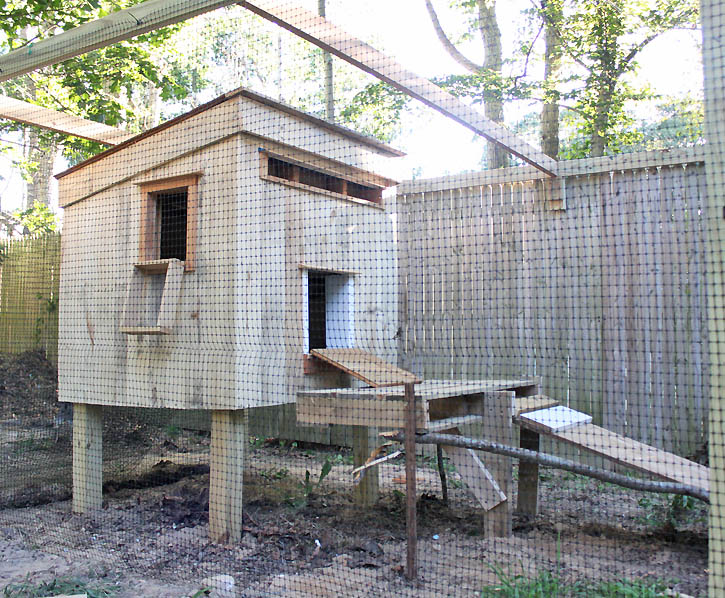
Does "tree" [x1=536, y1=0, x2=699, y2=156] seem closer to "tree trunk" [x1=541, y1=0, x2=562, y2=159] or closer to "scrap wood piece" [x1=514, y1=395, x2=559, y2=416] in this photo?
"tree trunk" [x1=541, y1=0, x2=562, y2=159]

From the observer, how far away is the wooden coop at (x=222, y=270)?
3.55 metres

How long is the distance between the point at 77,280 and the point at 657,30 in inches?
264

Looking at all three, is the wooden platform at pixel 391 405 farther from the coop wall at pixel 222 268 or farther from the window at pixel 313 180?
the window at pixel 313 180

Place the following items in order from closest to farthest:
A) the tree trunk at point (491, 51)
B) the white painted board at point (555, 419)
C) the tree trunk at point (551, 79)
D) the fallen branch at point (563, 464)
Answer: the fallen branch at point (563, 464) → the white painted board at point (555, 419) → the tree trunk at point (551, 79) → the tree trunk at point (491, 51)

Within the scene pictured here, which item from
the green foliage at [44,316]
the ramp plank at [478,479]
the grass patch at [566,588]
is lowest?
the grass patch at [566,588]

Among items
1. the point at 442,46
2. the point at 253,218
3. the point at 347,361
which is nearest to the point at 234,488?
the point at 347,361

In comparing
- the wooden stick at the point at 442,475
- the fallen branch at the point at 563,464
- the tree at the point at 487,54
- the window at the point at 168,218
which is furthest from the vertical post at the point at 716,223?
the tree at the point at 487,54

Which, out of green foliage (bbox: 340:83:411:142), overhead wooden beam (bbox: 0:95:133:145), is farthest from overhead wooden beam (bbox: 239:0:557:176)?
green foliage (bbox: 340:83:411:142)

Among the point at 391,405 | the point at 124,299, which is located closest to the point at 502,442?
the point at 391,405

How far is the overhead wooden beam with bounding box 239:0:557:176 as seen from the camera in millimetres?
2477

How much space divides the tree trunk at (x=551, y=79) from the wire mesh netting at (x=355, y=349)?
1.81 meters

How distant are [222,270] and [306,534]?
5.38 feet

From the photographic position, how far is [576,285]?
14.7 feet

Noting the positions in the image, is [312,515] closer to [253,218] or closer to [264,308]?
[264,308]
